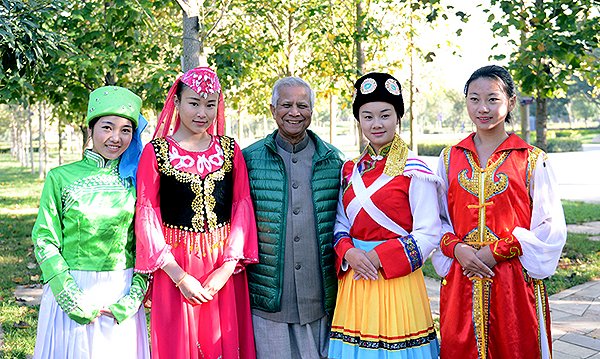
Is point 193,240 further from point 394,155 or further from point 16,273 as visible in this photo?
point 16,273

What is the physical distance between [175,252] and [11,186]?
19.8 m

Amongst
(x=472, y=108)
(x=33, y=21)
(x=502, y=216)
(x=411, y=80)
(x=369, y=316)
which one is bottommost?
(x=369, y=316)

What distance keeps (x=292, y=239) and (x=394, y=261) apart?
Result: 563mm

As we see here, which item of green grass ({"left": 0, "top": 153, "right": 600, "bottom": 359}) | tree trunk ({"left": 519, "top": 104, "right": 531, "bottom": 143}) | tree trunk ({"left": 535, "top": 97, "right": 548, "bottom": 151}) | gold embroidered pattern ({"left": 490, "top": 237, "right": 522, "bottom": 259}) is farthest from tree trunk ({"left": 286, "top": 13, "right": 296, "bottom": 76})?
gold embroidered pattern ({"left": 490, "top": 237, "right": 522, "bottom": 259})

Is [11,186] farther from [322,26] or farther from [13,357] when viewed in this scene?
[13,357]

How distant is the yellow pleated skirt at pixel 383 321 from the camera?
2.78m

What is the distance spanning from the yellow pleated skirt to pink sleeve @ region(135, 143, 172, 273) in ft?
3.11

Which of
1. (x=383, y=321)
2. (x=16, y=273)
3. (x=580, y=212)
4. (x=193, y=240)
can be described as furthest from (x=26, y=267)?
(x=580, y=212)

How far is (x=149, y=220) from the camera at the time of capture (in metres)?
2.76

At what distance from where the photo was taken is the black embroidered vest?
9.39ft

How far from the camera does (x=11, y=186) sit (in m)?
20.2

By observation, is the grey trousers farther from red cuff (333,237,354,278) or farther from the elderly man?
red cuff (333,237,354,278)

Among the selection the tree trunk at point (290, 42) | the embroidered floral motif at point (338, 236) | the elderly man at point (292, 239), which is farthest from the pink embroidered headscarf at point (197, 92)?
the tree trunk at point (290, 42)

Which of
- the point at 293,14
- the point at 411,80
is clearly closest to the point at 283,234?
the point at 293,14
